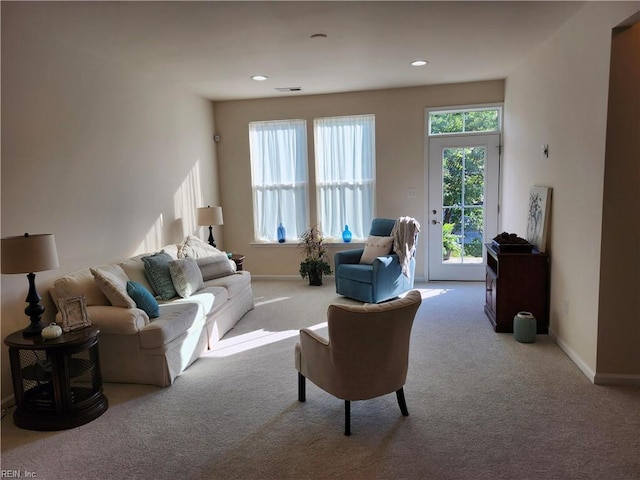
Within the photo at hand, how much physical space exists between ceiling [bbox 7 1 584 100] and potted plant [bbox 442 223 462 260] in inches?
78.2

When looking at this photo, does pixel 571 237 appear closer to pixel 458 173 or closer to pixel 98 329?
pixel 458 173

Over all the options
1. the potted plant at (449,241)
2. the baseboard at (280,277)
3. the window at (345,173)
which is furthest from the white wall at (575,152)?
the baseboard at (280,277)

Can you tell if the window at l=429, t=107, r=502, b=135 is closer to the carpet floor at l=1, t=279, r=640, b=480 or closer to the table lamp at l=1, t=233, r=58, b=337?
the carpet floor at l=1, t=279, r=640, b=480

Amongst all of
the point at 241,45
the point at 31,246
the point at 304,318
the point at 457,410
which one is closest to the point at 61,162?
the point at 31,246

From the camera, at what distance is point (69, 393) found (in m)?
2.62

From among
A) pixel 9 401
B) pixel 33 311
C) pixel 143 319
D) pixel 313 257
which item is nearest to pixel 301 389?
pixel 143 319

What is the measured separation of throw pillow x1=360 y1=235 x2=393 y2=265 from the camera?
511 cm

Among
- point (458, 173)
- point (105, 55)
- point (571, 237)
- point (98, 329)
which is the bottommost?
point (98, 329)

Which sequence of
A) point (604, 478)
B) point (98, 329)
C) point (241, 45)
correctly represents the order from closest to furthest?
point (604, 478), point (98, 329), point (241, 45)

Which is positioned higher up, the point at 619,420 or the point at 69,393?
the point at 69,393

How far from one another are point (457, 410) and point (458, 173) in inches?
149

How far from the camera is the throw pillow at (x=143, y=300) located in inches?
128

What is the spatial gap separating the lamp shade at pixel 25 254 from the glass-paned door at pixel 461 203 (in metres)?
4.59

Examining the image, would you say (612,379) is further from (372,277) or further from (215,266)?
(215,266)
